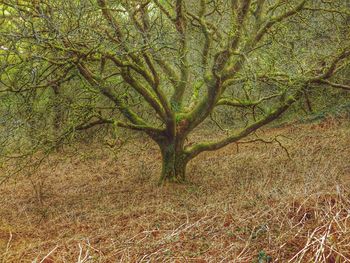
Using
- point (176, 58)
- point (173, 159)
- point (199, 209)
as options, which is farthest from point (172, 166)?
point (199, 209)

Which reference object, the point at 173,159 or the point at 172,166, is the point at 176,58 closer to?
the point at 173,159

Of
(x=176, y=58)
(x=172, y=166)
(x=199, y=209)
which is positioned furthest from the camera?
(x=172, y=166)

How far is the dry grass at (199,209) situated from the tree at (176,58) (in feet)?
5.16

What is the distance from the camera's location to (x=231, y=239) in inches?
164

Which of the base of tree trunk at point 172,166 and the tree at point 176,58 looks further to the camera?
the base of tree trunk at point 172,166

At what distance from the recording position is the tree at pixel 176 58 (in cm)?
731

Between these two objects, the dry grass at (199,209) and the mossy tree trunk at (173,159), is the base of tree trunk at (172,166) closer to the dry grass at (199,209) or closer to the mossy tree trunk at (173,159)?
the mossy tree trunk at (173,159)

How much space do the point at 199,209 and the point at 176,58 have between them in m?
3.94

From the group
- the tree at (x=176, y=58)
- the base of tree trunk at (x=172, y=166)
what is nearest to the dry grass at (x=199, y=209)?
the base of tree trunk at (x=172, y=166)

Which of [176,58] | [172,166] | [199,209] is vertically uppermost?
[176,58]

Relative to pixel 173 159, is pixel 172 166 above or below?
below

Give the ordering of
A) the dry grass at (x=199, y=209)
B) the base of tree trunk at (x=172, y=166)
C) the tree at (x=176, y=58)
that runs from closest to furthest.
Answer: the dry grass at (x=199, y=209) → the tree at (x=176, y=58) → the base of tree trunk at (x=172, y=166)

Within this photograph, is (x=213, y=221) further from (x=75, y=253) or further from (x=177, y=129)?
(x=177, y=129)

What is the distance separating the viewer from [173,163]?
31.9 ft
